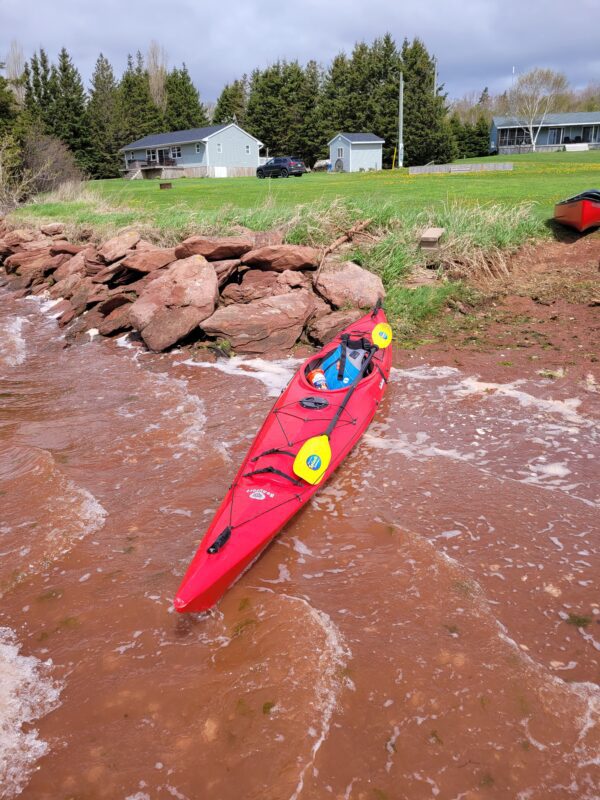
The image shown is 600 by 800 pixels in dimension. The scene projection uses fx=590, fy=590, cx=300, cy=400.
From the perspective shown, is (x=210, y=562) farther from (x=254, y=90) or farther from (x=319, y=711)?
(x=254, y=90)

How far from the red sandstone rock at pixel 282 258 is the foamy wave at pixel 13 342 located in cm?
381

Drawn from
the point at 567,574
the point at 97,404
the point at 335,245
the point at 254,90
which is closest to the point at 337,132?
the point at 254,90

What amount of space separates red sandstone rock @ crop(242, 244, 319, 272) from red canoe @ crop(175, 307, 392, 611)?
397 cm

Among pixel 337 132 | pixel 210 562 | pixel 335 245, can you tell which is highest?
pixel 337 132

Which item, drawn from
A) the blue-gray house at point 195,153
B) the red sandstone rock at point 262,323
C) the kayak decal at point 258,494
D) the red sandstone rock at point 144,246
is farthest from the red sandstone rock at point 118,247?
the blue-gray house at point 195,153

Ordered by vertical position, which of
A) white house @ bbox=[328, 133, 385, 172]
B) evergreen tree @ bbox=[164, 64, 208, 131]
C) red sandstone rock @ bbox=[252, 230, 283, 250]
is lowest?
red sandstone rock @ bbox=[252, 230, 283, 250]

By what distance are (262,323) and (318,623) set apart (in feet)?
18.6

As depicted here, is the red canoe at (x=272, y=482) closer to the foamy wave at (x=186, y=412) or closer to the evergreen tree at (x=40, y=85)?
the foamy wave at (x=186, y=412)

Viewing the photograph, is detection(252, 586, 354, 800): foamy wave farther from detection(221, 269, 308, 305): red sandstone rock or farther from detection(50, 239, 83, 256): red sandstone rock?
detection(50, 239, 83, 256): red sandstone rock

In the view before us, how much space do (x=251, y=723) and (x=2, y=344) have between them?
853cm

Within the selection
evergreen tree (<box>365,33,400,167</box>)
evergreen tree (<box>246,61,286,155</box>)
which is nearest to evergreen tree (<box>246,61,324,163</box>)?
evergreen tree (<box>246,61,286,155</box>)

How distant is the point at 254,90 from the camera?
167ft

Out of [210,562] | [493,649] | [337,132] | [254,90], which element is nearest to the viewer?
[493,649]

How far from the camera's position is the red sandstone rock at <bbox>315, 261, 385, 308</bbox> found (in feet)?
29.3
